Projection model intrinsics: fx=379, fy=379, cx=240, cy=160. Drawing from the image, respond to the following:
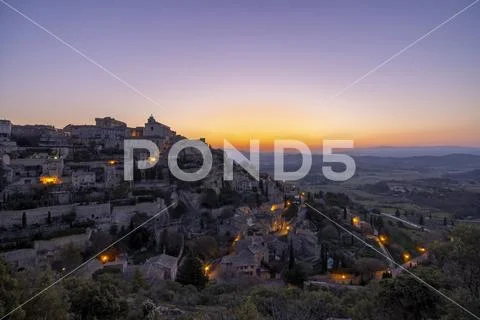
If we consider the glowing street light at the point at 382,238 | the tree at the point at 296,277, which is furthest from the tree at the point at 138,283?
the glowing street light at the point at 382,238

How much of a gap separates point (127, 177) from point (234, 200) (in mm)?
9383

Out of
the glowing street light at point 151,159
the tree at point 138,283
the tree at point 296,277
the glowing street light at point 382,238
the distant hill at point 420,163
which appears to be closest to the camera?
the tree at point 138,283

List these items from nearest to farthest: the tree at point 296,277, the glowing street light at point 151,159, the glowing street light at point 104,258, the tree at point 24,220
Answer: the tree at point 296,277 < the glowing street light at point 104,258 < the tree at point 24,220 < the glowing street light at point 151,159

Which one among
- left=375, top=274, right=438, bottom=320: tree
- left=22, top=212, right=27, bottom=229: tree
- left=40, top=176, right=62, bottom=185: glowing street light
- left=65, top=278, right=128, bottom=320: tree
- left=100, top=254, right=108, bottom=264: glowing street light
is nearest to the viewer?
left=65, top=278, right=128, bottom=320: tree

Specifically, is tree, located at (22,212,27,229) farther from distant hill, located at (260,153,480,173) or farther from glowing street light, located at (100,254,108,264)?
distant hill, located at (260,153,480,173)

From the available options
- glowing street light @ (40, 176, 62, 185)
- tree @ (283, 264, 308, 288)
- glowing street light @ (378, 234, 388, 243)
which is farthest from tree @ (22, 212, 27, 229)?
glowing street light @ (378, 234, 388, 243)

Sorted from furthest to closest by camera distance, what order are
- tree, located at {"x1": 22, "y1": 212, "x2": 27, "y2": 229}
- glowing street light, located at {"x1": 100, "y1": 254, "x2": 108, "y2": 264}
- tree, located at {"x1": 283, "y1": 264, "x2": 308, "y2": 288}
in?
tree, located at {"x1": 22, "y1": 212, "x2": 27, "y2": 229} < glowing street light, located at {"x1": 100, "y1": 254, "x2": 108, "y2": 264} < tree, located at {"x1": 283, "y1": 264, "x2": 308, "y2": 288}

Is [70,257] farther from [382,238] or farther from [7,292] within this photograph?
[382,238]

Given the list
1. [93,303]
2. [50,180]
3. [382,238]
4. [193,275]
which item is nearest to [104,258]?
[193,275]

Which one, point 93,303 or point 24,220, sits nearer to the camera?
point 93,303

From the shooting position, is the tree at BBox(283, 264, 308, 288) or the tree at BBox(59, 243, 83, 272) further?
the tree at BBox(283, 264, 308, 288)

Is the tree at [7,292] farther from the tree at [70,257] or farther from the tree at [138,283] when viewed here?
the tree at [70,257]

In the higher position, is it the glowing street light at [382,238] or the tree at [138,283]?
the tree at [138,283]

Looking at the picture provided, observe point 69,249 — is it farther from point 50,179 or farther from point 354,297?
point 354,297
